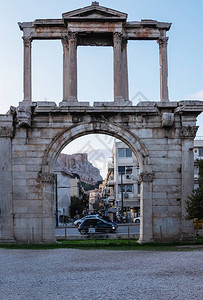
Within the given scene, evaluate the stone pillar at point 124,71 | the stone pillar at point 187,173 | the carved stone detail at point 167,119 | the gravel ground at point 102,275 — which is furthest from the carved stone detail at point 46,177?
the stone pillar at point 187,173

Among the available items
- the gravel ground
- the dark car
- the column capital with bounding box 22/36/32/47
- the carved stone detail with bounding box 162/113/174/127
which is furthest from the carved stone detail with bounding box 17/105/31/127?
the dark car

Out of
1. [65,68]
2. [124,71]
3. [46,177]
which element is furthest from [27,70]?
[46,177]

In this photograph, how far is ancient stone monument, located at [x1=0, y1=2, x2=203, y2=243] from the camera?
21562 millimetres

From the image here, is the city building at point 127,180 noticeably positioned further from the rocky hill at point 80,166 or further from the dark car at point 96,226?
the rocky hill at point 80,166

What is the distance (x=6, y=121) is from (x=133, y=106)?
19.2ft

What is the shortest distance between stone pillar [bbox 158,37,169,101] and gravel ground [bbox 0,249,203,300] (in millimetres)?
8016

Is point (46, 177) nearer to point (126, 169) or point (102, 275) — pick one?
point (102, 275)

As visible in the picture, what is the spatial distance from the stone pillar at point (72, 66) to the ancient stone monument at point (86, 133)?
5 centimetres

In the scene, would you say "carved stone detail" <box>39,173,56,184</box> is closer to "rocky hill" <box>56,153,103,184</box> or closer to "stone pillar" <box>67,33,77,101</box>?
"stone pillar" <box>67,33,77,101</box>

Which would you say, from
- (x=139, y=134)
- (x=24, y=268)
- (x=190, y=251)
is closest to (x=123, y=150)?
(x=139, y=134)

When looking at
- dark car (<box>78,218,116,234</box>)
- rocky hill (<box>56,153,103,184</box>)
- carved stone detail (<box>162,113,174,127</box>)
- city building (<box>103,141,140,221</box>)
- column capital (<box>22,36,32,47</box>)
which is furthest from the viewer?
rocky hill (<box>56,153,103,184</box>)

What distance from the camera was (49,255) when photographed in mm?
17312

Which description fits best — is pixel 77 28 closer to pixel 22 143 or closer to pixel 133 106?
pixel 133 106

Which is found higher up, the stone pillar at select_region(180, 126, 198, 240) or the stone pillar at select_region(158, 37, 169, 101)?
the stone pillar at select_region(158, 37, 169, 101)
